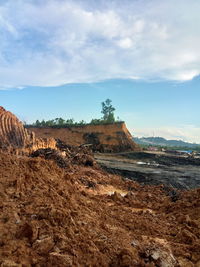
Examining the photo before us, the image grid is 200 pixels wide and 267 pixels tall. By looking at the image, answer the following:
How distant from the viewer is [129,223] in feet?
Result: 18.6

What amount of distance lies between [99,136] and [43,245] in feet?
118

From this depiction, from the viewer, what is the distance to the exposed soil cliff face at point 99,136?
37.7 meters

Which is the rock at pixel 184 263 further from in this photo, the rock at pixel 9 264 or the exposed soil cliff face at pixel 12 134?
the exposed soil cliff face at pixel 12 134

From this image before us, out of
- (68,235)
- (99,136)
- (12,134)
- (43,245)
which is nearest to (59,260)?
(43,245)

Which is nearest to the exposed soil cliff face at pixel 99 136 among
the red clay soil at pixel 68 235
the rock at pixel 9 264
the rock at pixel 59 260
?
the red clay soil at pixel 68 235

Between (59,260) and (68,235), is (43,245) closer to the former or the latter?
(59,260)

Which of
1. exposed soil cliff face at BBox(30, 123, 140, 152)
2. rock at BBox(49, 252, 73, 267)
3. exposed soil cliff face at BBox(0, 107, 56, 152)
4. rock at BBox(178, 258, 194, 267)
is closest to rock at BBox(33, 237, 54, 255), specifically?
rock at BBox(49, 252, 73, 267)

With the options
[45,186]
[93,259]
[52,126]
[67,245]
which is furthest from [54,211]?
[52,126]

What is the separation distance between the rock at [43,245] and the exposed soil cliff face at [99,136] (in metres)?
33.6

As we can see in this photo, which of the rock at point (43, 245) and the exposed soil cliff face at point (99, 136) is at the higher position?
the exposed soil cliff face at point (99, 136)

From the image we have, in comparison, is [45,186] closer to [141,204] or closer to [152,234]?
[152,234]

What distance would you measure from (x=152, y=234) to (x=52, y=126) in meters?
40.2

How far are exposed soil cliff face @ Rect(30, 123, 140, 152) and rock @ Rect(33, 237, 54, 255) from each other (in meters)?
33.6

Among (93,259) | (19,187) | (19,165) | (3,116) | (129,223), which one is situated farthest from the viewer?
(3,116)
